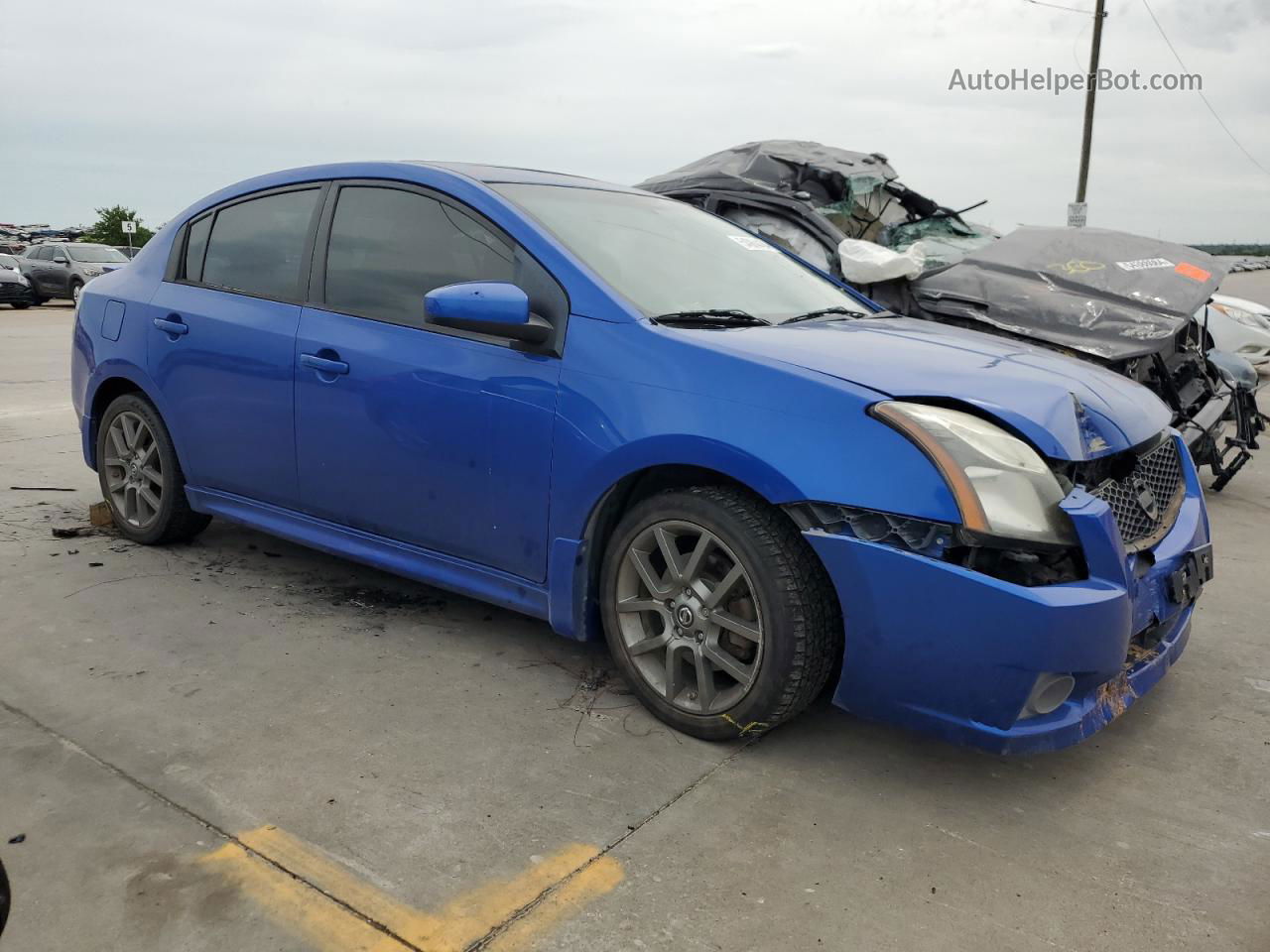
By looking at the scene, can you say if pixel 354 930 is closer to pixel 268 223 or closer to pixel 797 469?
pixel 797 469

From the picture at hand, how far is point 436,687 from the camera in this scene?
11.0 feet

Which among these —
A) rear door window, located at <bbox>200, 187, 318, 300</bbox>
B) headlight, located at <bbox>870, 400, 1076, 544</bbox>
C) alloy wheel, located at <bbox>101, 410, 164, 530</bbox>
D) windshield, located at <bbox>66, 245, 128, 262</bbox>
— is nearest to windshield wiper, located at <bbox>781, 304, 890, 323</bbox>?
A: headlight, located at <bbox>870, 400, 1076, 544</bbox>

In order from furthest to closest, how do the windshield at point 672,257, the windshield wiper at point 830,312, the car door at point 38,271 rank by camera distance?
the car door at point 38,271 → the windshield wiper at point 830,312 → the windshield at point 672,257

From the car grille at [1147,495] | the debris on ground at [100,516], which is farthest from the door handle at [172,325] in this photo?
the car grille at [1147,495]

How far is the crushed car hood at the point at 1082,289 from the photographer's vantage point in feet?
19.2

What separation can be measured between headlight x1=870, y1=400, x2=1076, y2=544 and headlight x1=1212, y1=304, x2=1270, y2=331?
9970 mm

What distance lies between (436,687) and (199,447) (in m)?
1.63

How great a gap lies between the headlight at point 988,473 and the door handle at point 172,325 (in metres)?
2.89

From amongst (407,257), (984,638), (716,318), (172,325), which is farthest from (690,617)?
(172,325)

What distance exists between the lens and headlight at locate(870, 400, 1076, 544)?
99.1 inches

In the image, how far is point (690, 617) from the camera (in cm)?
297

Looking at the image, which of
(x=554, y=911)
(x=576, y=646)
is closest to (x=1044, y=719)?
(x=554, y=911)

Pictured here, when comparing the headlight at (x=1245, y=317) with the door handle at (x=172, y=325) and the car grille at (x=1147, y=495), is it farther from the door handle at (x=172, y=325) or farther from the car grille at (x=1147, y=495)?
the door handle at (x=172, y=325)

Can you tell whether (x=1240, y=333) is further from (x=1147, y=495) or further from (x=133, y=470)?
(x=133, y=470)
